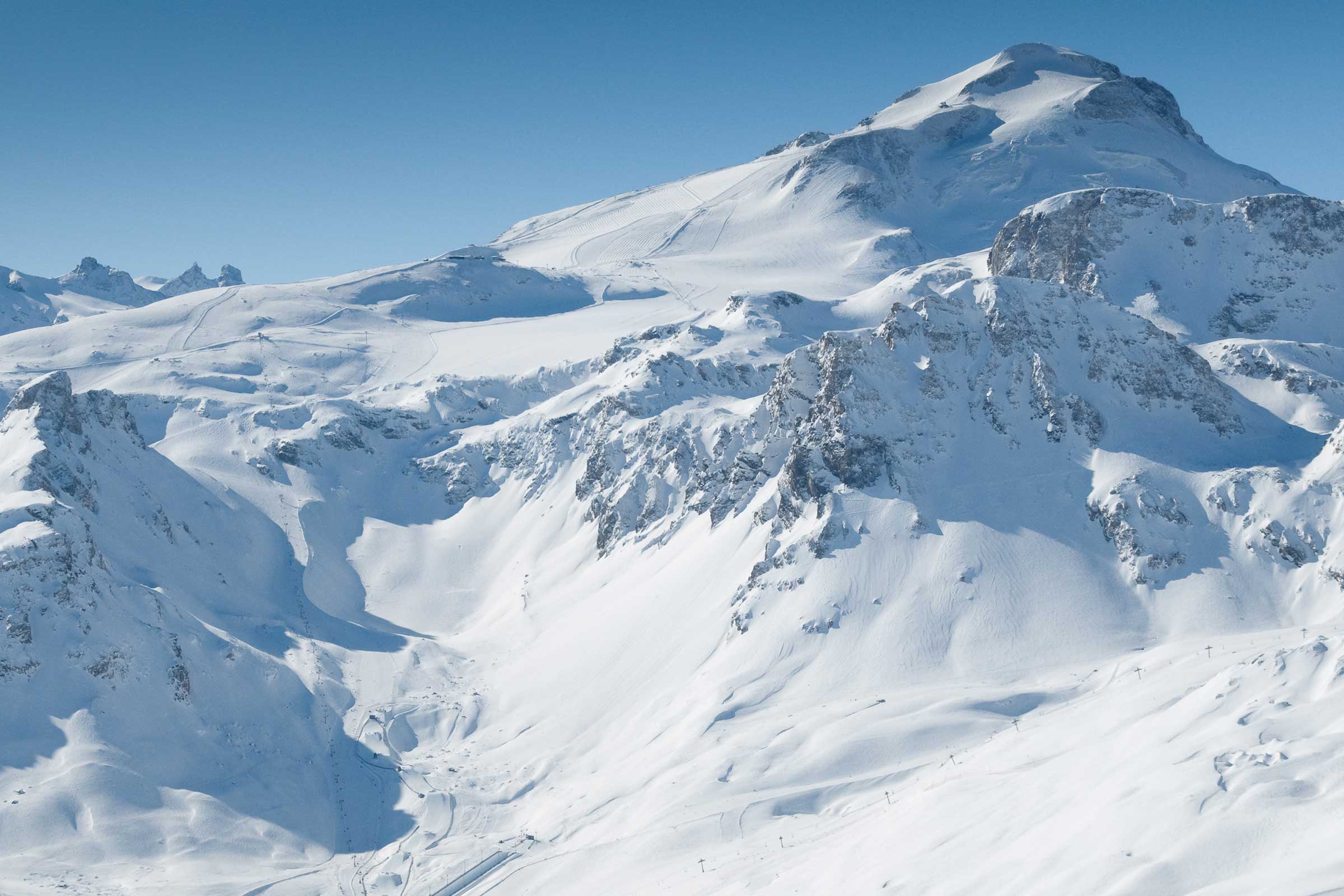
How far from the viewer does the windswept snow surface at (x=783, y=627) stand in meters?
64.8

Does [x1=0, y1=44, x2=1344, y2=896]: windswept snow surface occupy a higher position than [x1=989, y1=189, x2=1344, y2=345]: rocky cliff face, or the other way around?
[x1=989, y1=189, x2=1344, y2=345]: rocky cliff face

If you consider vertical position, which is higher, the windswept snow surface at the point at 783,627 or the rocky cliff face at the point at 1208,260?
the rocky cliff face at the point at 1208,260

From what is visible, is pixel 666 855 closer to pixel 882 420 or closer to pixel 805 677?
pixel 805 677

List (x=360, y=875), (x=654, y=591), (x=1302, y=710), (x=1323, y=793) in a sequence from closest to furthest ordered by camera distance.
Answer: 1. (x=1323, y=793)
2. (x=1302, y=710)
3. (x=360, y=875)
4. (x=654, y=591)

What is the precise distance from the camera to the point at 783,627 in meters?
110

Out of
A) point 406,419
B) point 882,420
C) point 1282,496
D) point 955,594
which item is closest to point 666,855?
point 955,594

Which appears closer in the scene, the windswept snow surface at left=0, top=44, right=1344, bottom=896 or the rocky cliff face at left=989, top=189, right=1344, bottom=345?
the windswept snow surface at left=0, top=44, right=1344, bottom=896

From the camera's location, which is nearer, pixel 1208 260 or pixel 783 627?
pixel 783 627

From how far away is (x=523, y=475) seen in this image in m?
167

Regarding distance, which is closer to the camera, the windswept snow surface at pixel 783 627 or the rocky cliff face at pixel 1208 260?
the windswept snow surface at pixel 783 627

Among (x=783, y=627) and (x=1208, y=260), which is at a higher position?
(x=1208, y=260)

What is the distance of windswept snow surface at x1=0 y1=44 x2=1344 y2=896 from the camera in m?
64.8

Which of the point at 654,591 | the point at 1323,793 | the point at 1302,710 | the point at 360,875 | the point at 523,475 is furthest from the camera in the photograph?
the point at 523,475

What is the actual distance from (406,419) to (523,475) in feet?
102
